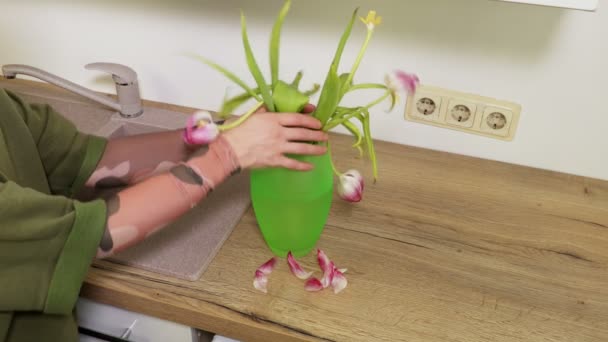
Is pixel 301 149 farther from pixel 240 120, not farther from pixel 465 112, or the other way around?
pixel 465 112

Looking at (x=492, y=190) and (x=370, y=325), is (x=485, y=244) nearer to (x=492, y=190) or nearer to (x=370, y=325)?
(x=492, y=190)

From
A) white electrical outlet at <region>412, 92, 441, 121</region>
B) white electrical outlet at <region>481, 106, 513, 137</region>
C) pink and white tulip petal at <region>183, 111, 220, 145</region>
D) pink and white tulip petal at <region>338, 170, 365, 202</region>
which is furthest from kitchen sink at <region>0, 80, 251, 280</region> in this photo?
white electrical outlet at <region>481, 106, 513, 137</region>

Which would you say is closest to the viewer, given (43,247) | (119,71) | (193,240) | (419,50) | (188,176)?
(43,247)

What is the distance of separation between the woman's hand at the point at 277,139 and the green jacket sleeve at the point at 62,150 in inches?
12.0

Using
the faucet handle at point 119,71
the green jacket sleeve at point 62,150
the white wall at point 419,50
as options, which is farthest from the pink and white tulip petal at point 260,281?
the faucet handle at point 119,71

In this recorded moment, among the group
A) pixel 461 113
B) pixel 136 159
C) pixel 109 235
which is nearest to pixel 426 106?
pixel 461 113

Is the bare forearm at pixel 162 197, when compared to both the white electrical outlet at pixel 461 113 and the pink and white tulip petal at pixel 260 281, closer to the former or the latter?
the pink and white tulip petal at pixel 260 281

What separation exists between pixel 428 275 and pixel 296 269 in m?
0.21

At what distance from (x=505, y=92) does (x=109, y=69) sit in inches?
31.9

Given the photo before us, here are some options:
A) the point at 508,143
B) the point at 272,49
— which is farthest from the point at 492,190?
the point at 272,49

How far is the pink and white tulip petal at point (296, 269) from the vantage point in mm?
878

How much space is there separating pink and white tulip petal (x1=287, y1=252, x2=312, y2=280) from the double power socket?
447mm

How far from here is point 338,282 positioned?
34.0 inches

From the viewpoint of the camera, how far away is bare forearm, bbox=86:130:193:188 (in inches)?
39.4
